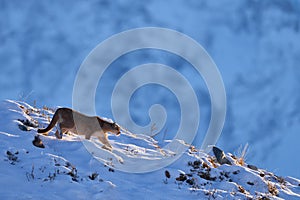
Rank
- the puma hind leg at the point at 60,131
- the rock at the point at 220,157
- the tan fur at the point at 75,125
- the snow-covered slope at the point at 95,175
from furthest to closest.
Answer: the rock at the point at 220,157 → the tan fur at the point at 75,125 → the puma hind leg at the point at 60,131 → the snow-covered slope at the point at 95,175

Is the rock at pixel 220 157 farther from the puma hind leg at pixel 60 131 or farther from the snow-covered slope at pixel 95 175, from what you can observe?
the puma hind leg at pixel 60 131

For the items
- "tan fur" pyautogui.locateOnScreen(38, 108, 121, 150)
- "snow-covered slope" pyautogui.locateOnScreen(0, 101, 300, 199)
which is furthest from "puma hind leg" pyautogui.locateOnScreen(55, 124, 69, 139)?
"snow-covered slope" pyautogui.locateOnScreen(0, 101, 300, 199)

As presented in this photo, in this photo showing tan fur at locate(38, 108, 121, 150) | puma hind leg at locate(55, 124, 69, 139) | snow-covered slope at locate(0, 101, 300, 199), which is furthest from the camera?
tan fur at locate(38, 108, 121, 150)

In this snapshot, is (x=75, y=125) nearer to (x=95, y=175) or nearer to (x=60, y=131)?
(x=60, y=131)

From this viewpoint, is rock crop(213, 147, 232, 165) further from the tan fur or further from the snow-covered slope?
the tan fur

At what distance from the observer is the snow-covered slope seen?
6641 millimetres

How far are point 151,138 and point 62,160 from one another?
4.55 meters

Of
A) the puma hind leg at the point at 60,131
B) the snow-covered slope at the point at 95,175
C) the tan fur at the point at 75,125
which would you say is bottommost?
the snow-covered slope at the point at 95,175

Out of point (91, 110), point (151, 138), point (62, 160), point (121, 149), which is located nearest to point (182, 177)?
point (121, 149)

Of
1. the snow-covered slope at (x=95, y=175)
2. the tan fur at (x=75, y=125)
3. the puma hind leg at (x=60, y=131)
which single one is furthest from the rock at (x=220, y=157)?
the puma hind leg at (x=60, y=131)

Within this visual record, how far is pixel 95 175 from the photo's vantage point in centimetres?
743

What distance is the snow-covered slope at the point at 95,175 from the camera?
6641 mm

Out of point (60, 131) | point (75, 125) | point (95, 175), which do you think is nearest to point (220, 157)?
point (75, 125)

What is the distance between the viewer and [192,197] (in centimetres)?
753
